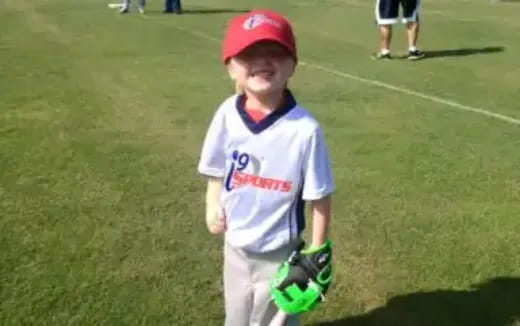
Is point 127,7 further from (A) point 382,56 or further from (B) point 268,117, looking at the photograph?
(B) point 268,117

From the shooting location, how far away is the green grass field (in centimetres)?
435

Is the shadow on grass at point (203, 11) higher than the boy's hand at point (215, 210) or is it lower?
lower

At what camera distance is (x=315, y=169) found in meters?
2.84

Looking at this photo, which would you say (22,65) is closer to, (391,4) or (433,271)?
(391,4)

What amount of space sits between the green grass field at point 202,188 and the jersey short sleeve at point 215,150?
1.30m

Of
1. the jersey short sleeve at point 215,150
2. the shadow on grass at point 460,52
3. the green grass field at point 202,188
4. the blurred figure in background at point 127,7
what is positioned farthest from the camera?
the blurred figure in background at point 127,7

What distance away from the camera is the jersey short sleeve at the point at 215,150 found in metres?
3.01

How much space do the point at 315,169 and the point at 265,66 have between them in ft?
1.40

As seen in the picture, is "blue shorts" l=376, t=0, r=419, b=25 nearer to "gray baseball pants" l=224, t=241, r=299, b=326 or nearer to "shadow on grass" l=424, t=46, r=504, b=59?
"shadow on grass" l=424, t=46, r=504, b=59

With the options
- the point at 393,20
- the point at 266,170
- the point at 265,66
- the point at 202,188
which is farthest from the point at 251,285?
the point at 393,20

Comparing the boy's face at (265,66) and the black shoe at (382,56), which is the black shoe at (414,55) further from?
the boy's face at (265,66)

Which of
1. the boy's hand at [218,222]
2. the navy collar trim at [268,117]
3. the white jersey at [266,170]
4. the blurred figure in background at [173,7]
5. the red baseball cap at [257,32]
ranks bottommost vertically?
the blurred figure in background at [173,7]

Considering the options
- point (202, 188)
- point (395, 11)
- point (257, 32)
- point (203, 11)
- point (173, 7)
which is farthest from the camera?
point (203, 11)

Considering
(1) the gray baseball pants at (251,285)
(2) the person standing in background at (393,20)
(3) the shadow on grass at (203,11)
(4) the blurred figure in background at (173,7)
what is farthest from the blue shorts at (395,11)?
(1) the gray baseball pants at (251,285)
